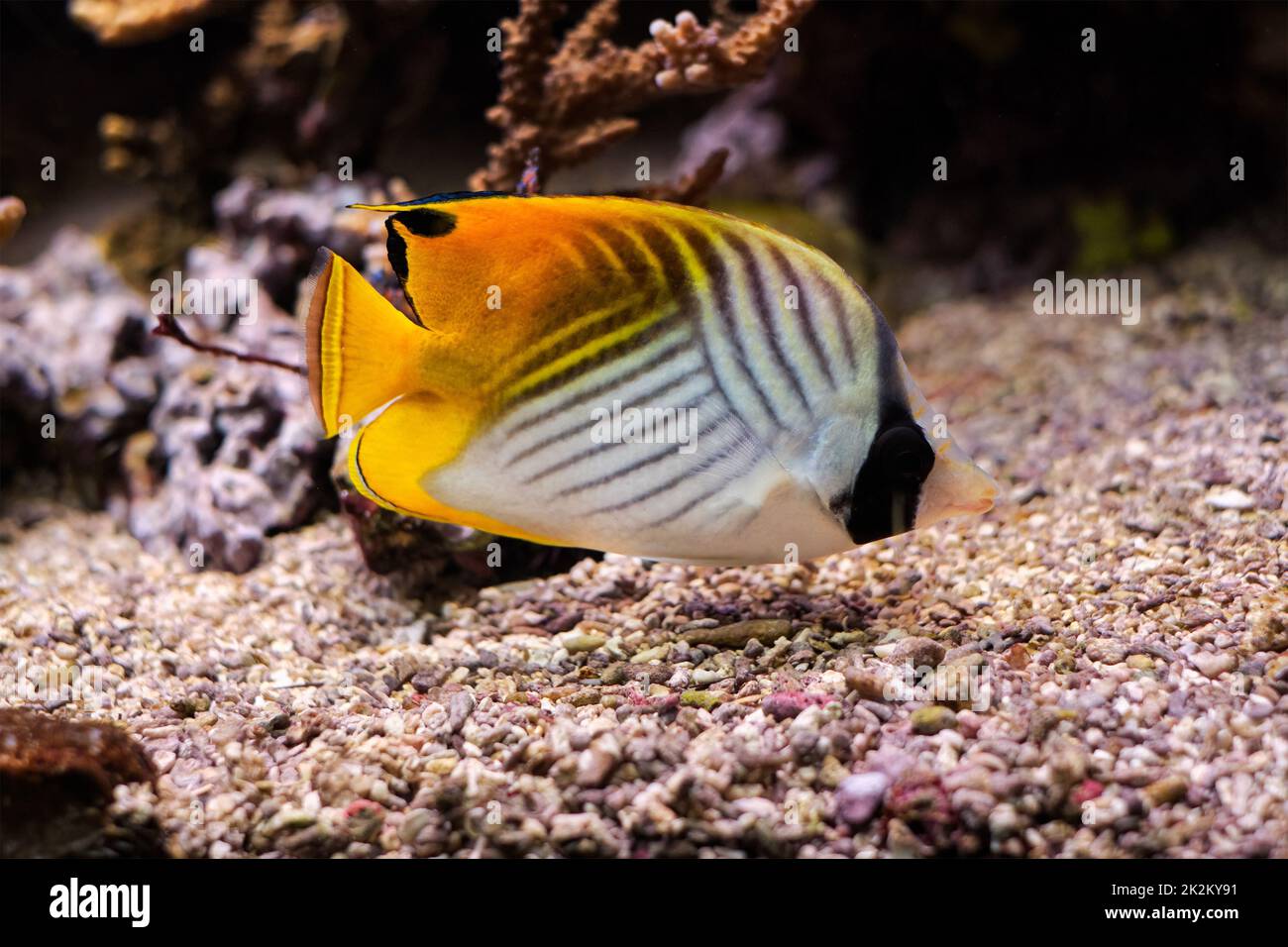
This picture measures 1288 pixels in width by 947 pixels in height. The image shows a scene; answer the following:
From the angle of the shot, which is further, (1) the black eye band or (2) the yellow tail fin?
(1) the black eye band

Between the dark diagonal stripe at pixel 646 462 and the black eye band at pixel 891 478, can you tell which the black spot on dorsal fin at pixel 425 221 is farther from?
the black eye band at pixel 891 478

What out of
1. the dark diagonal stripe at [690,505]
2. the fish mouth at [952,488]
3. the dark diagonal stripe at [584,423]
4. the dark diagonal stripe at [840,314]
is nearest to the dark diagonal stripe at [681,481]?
the dark diagonal stripe at [690,505]

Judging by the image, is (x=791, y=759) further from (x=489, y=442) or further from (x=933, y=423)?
(x=489, y=442)
